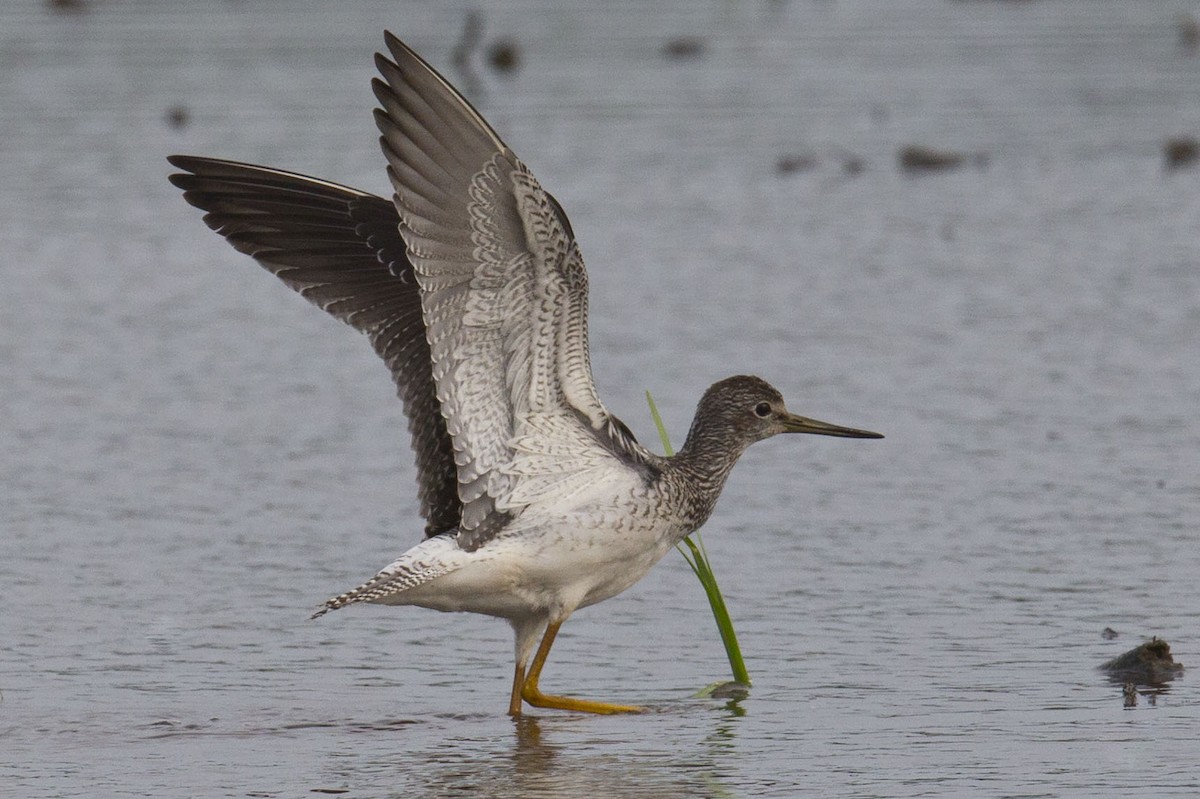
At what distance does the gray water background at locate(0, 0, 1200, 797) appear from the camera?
22.0 feet

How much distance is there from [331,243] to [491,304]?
113cm

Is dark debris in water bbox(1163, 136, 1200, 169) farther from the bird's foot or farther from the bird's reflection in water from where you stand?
the bird's reflection in water

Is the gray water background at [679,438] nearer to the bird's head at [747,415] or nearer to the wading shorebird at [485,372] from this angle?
the wading shorebird at [485,372]

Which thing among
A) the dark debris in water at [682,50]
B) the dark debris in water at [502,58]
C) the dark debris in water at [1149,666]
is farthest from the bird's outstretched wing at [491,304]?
the dark debris in water at [682,50]

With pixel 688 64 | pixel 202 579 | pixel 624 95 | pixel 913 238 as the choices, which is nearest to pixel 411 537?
pixel 202 579

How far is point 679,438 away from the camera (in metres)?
10.1

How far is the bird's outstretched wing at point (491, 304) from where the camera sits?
6539 millimetres

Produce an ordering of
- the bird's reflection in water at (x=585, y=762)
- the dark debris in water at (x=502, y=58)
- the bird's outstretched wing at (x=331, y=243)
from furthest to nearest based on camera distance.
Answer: the dark debris in water at (x=502, y=58) → the bird's outstretched wing at (x=331, y=243) → the bird's reflection in water at (x=585, y=762)

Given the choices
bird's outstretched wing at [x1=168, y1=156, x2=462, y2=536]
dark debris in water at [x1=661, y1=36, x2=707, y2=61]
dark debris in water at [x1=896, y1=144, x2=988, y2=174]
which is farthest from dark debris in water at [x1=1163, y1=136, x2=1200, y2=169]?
bird's outstretched wing at [x1=168, y1=156, x2=462, y2=536]

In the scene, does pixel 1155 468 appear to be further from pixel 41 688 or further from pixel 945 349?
pixel 41 688

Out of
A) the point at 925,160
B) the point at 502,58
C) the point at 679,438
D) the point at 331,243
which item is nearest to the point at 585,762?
the point at 331,243

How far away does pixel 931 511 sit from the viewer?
9109mm

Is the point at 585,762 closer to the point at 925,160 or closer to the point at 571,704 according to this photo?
the point at 571,704

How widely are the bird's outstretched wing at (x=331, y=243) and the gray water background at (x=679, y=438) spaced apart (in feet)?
3.69
